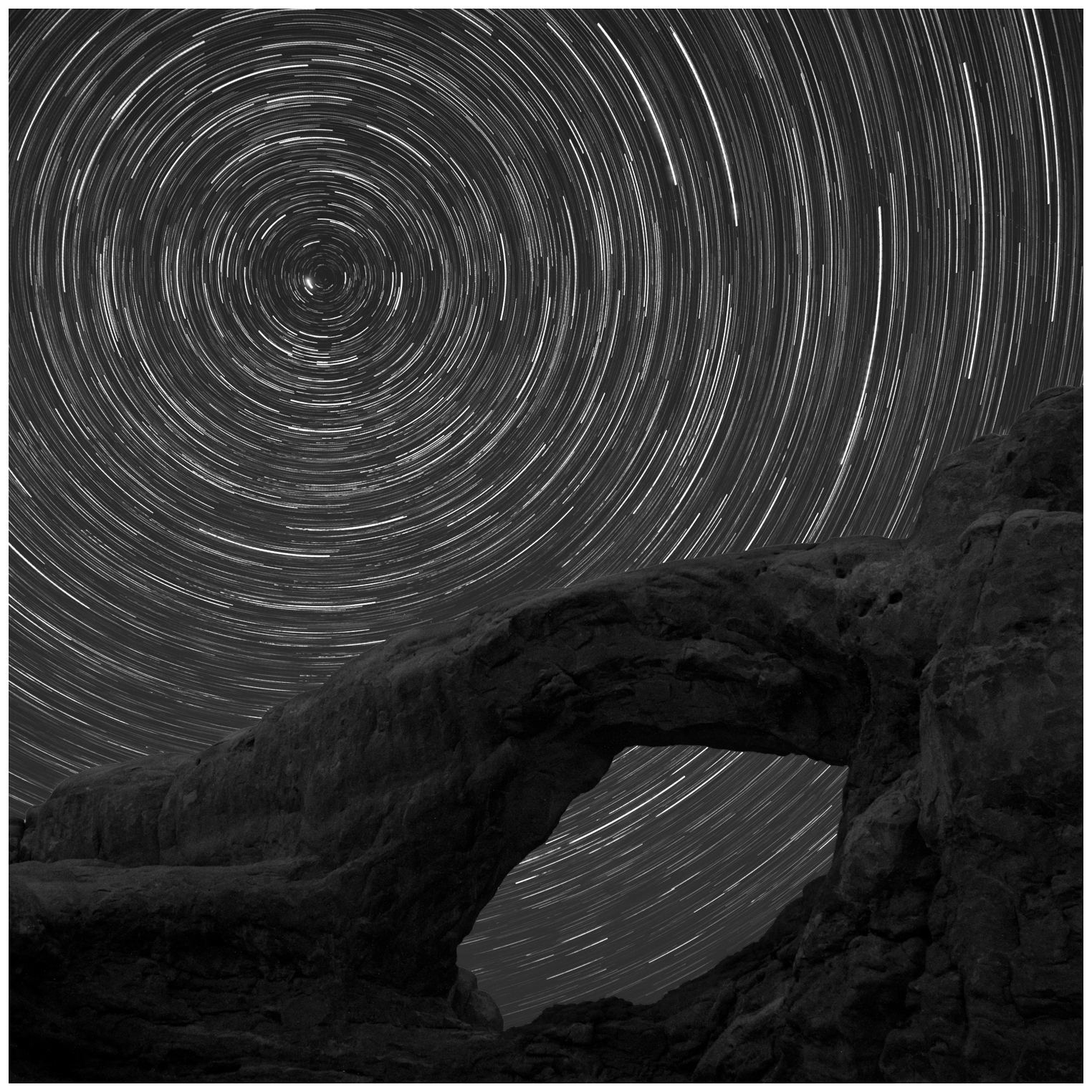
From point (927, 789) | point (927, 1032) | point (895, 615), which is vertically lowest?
point (927, 1032)

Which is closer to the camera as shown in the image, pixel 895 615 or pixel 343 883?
pixel 895 615

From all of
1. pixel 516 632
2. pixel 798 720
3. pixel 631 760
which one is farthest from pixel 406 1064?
pixel 631 760

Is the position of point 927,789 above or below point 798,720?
below

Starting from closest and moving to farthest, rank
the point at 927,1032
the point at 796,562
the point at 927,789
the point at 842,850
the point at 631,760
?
the point at 927,1032
the point at 927,789
the point at 842,850
the point at 796,562
the point at 631,760

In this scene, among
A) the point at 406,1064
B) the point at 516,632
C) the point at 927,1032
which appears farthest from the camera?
the point at 516,632

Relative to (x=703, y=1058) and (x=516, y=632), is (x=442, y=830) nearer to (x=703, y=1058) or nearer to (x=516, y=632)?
(x=516, y=632)

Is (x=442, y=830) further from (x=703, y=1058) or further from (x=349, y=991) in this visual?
(x=703, y=1058)
